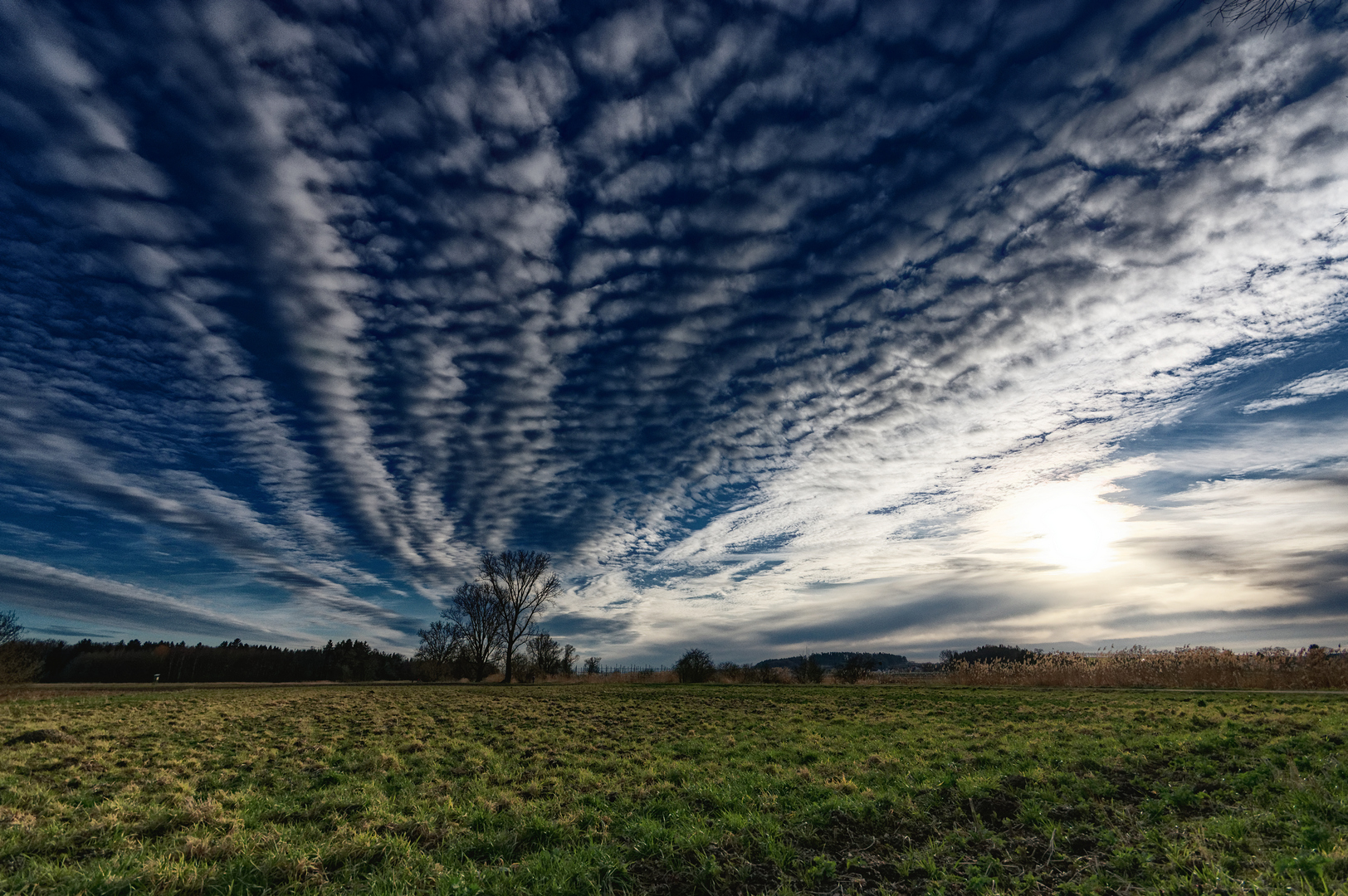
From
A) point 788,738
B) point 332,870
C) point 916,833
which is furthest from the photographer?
point 788,738

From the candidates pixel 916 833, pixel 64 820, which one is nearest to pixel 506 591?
pixel 64 820

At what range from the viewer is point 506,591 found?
74.0 metres

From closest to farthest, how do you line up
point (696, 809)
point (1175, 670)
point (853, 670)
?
point (696, 809) < point (1175, 670) < point (853, 670)

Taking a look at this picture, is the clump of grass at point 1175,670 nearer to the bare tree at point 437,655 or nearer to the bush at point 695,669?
the bush at point 695,669

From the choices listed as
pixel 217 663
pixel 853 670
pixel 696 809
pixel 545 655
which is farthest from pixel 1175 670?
pixel 217 663

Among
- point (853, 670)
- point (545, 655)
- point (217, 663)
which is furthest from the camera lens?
point (217, 663)

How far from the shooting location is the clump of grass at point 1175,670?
2959cm

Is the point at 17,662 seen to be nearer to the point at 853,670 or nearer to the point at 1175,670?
the point at 853,670

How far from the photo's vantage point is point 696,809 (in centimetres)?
926

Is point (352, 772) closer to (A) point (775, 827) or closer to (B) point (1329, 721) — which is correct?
(A) point (775, 827)

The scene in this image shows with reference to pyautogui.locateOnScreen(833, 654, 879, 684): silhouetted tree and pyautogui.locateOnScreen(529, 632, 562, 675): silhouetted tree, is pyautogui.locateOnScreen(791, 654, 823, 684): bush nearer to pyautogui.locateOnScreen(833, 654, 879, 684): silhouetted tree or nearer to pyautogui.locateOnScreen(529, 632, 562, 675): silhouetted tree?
pyautogui.locateOnScreen(833, 654, 879, 684): silhouetted tree

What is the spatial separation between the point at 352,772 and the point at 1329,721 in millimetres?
23657

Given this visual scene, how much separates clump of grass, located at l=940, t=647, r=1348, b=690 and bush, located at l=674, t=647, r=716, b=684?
843 inches

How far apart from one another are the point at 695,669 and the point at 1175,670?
116ft
